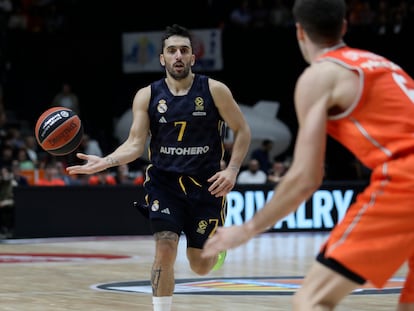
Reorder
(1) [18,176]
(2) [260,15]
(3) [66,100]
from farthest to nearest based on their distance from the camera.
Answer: (2) [260,15] → (3) [66,100] → (1) [18,176]

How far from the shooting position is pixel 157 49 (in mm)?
23578

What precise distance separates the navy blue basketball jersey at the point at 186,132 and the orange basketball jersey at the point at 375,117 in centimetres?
317

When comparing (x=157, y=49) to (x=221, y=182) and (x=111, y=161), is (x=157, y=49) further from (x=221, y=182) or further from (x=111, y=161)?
(x=111, y=161)

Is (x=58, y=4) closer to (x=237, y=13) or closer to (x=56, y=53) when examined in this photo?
(x=56, y=53)

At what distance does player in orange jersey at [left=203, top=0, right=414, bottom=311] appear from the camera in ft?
13.5

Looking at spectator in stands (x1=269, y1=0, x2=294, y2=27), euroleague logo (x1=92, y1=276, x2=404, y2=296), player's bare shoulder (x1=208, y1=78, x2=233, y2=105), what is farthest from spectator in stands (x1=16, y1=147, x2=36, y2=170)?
player's bare shoulder (x1=208, y1=78, x2=233, y2=105)

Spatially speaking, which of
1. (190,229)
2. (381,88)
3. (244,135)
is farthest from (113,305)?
(381,88)

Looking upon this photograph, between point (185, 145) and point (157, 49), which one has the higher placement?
point (185, 145)

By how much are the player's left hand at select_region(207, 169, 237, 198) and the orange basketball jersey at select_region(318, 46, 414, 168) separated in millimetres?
3039

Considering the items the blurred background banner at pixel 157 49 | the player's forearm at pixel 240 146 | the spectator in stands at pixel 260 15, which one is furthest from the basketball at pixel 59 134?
the spectator in stands at pixel 260 15

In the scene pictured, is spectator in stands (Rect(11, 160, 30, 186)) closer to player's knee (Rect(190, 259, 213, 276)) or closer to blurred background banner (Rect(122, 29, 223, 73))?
blurred background banner (Rect(122, 29, 223, 73))

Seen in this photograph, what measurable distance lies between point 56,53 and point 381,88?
2126 cm

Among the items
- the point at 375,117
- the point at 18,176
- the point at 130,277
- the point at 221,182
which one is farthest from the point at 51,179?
the point at 375,117

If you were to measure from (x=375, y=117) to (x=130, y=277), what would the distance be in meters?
7.03
